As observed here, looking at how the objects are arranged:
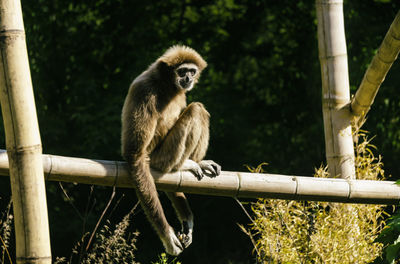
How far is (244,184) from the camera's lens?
3.82m

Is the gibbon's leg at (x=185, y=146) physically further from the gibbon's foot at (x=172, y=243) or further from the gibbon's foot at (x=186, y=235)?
the gibbon's foot at (x=172, y=243)

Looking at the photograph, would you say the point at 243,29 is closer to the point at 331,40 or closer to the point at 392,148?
the point at 392,148

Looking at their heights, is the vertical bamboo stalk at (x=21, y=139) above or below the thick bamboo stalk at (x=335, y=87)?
below

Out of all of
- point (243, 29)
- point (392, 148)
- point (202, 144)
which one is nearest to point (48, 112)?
point (243, 29)

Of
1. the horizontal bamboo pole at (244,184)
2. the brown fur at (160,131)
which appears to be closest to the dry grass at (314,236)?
the horizontal bamboo pole at (244,184)

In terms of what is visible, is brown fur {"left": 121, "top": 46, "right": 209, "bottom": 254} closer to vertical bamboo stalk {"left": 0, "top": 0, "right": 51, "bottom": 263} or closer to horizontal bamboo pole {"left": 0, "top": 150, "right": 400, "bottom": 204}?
horizontal bamboo pole {"left": 0, "top": 150, "right": 400, "bottom": 204}

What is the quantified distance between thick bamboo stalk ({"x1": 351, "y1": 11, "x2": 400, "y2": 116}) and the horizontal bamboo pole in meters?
0.79

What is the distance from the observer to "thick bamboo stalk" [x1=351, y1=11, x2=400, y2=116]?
Result: 165 inches

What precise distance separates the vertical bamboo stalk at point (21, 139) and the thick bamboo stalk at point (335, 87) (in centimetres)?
272

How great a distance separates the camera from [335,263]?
13.2 ft

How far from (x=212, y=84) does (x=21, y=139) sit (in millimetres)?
7572

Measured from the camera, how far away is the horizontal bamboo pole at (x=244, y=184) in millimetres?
3555

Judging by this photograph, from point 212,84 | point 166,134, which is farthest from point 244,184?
point 212,84

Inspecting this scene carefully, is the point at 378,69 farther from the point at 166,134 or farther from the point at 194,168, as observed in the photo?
the point at 166,134
